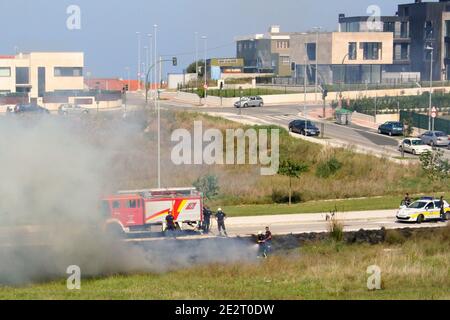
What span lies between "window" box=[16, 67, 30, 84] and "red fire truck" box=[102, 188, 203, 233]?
40.0 m

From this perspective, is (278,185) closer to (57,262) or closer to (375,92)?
(57,262)

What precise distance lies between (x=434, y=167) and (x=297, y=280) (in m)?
32.9

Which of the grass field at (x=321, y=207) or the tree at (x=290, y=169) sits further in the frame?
the tree at (x=290, y=169)

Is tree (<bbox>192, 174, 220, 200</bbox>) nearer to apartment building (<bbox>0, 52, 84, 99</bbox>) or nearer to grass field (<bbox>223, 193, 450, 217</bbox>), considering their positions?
grass field (<bbox>223, 193, 450, 217</bbox>)

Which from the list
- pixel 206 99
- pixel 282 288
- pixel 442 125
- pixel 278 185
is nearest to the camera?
pixel 282 288

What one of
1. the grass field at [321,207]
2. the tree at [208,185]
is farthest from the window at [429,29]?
the tree at [208,185]

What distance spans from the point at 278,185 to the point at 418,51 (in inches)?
3518

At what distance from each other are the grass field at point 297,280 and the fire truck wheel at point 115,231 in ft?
9.56

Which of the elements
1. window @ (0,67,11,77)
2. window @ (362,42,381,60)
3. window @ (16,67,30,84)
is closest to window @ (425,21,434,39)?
window @ (362,42,381,60)

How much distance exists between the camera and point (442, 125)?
277 feet

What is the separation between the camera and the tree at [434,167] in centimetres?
5681

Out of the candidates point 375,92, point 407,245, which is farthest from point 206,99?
point 407,245

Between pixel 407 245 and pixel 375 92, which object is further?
pixel 375 92

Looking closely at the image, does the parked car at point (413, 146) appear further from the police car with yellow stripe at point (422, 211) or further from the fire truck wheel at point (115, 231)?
the fire truck wheel at point (115, 231)
